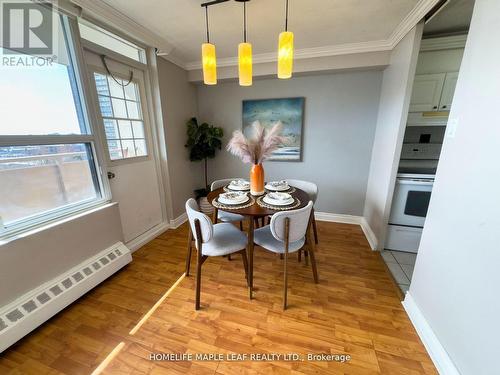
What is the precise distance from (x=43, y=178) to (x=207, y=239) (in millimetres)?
1409

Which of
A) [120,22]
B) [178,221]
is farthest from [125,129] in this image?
[178,221]

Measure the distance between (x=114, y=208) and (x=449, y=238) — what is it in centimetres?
275

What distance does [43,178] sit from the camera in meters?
1.57

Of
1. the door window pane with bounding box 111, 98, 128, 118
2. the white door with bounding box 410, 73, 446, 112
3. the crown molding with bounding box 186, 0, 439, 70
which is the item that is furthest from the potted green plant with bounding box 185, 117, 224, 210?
the white door with bounding box 410, 73, 446, 112

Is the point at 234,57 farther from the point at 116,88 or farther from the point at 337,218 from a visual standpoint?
the point at 337,218

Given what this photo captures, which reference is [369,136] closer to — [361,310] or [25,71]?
[361,310]

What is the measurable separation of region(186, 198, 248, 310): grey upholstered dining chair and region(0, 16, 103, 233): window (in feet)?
3.66

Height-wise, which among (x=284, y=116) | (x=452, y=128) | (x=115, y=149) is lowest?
(x=115, y=149)

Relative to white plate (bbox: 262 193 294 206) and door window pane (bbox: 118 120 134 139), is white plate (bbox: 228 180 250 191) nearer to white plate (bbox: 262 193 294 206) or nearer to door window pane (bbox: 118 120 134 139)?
white plate (bbox: 262 193 294 206)

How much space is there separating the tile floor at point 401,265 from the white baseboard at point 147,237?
2.87m

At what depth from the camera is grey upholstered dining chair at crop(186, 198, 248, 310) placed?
4.87ft

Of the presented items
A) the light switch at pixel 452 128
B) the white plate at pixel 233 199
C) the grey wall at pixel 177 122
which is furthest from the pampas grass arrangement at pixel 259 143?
the grey wall at pixel 177 122

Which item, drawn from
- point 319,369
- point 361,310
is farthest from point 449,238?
point 319,369

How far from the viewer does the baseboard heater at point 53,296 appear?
1.29 metres
